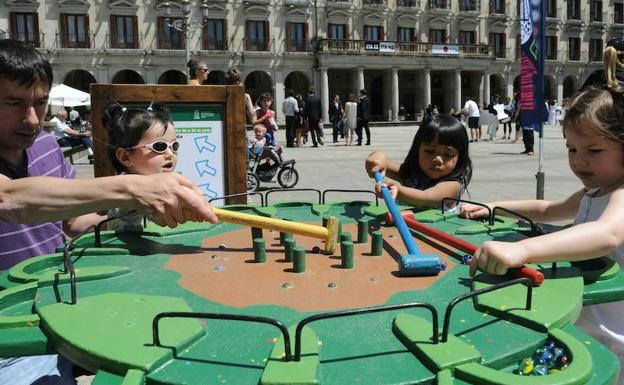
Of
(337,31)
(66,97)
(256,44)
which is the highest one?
(337,31)

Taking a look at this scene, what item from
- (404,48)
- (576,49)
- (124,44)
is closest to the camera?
(124,44)

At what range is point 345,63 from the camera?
35.6 metres

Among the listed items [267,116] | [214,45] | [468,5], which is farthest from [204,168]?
[468,5]

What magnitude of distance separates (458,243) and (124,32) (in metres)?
33.2

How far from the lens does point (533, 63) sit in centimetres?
582

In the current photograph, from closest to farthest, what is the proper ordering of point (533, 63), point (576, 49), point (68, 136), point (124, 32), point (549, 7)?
1. point (533, 63)
2. point (68, 136)
3. point (124, 32)
4. point (549, 7)
5. point (576, 49)

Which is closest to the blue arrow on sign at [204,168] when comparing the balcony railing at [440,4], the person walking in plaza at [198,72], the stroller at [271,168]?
the person walking in plaza at [198,72]

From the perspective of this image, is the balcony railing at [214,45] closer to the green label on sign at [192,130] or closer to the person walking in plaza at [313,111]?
the person walking in plaza at [313,111]

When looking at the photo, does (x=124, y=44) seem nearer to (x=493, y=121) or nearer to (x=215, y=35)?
(x=215, y=35)

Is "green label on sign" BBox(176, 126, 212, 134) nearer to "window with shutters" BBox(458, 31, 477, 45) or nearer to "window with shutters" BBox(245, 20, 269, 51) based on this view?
"window with shutters" BBox(245, 20, 269, 51)

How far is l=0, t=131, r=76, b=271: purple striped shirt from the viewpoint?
2.15 meters

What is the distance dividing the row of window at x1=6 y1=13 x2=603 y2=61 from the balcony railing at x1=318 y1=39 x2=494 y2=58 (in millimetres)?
976

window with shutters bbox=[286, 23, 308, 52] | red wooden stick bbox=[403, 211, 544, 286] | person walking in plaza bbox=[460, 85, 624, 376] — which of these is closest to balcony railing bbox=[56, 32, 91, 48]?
window with shutters bbox=[286, 23, 308, 52]

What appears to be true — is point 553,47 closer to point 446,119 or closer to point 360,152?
point 360,152
